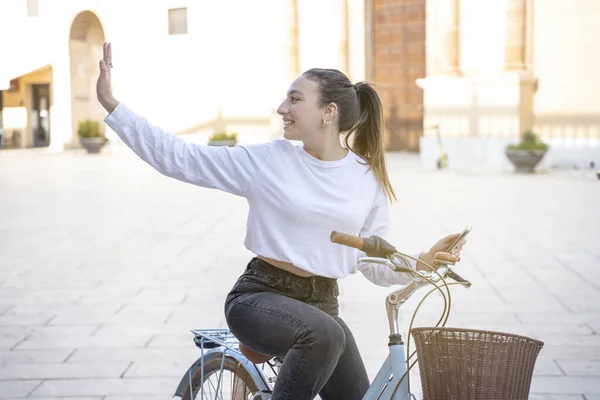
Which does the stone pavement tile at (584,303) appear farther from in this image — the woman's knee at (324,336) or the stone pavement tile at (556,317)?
the woman's knee at (324,336)

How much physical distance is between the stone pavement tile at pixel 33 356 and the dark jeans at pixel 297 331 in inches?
108

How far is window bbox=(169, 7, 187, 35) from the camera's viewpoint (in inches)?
1142

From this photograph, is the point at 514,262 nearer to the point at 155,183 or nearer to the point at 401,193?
the point at 401,193

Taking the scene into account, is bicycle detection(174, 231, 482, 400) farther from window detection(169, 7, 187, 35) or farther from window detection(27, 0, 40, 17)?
window detection(27, 0, 40, 17)

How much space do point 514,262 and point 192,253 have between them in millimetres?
3059

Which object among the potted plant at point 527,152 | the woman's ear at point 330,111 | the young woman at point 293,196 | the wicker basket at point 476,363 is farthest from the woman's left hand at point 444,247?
the potted plant at point 527,152

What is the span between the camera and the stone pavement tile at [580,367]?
4809 mm

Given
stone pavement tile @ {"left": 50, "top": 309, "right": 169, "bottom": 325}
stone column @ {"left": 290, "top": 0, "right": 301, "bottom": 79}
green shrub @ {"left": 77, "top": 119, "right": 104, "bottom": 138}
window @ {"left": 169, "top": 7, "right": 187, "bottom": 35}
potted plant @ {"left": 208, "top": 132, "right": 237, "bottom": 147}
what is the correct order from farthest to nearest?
window @ {"left": 169, "top": 7, "right": 187, "bottom": 35} < green shrub @ {"left": 77, "top": 119, "right": 104, "bottom": 138} < stone column @ {"left": 290, "top": 0, "right": 301, "bottom": 79} < potted plant @ {"left": 208, "top": 132, "right": 237, "bottom": 147} < stone pavement tile @ {"left": 50, "top": 309, "right": 169, "bottom": 325}

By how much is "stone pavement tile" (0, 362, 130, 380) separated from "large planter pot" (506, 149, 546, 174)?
1492cm

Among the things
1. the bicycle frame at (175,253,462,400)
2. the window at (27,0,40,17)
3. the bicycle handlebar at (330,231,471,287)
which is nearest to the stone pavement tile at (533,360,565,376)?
the bicycle frame at (175,253,462,400)

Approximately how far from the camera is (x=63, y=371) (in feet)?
16.0

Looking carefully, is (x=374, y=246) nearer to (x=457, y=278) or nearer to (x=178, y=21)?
(x=457, y=278)

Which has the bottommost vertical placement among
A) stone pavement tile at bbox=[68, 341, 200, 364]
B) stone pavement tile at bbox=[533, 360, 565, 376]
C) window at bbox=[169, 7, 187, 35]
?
stone pavement tile at bbox=[533, 360, 565, 376]

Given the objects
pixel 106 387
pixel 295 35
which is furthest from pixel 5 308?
pixel 295 35
